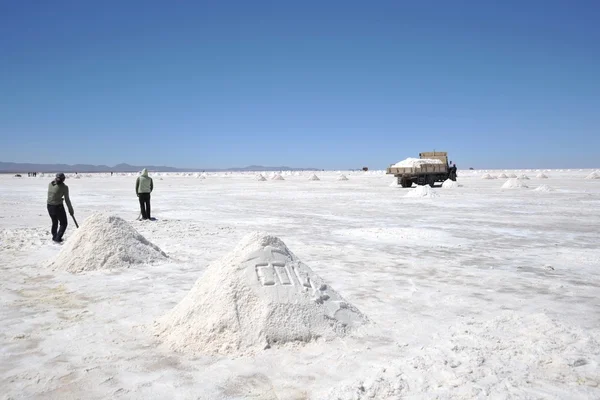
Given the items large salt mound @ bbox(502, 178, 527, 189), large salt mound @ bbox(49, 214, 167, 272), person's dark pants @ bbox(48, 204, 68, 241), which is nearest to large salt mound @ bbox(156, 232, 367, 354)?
large salt mound @ bbox(49, 214, 167, 272)

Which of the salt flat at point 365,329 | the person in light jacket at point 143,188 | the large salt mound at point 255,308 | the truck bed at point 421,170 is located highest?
the truck bed at point 421,170

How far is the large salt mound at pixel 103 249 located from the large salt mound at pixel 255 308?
9.70 feet

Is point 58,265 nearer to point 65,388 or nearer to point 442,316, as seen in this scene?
point 65,388

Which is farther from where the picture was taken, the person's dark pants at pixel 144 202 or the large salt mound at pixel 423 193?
the large salt mound at pixel 423 193

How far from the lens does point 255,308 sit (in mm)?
3959

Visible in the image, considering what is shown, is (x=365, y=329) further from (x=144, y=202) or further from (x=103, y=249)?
(x=144, y=202)

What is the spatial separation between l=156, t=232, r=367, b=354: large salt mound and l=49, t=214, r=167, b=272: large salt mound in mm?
2957

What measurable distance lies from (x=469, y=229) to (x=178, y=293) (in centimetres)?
799

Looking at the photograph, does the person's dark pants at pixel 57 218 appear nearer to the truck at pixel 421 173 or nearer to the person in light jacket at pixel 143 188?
the person in light jacket at pixel 143 188

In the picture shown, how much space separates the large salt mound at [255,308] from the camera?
382 cm

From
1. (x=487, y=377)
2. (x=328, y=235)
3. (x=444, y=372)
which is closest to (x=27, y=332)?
(x=444, y=372)

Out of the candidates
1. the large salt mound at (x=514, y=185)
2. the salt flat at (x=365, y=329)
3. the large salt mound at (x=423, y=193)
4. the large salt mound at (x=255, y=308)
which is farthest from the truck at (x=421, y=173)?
the large salt mound at (x=255, y=308)

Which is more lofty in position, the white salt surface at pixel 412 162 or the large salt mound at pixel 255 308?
the white salt surface at pixel 412 162

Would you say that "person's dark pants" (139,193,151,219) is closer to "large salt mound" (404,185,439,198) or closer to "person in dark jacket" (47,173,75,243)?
"person in dark jacket" (47,173,75,243)
